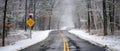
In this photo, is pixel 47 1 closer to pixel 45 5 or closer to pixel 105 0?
pixel 45 5

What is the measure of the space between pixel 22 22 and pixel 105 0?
42521 millimetres

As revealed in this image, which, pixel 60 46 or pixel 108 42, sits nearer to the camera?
pixel 60 46

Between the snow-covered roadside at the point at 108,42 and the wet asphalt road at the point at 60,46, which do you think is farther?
the snow-covered roadside at the point at 108,42

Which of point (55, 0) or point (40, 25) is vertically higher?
point (55, 0)

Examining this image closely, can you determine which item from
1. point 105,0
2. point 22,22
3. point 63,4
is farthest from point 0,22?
point 63,4

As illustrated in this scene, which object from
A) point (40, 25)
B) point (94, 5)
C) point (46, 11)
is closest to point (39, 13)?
point (46, 11)

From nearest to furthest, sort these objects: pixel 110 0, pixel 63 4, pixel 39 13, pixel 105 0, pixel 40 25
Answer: pixel 105 0, pixel 110 0, pixel 39 13, pixel 40 25, pixel 63 4

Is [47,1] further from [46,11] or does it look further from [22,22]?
[22,22]

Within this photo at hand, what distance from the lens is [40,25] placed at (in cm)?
8362

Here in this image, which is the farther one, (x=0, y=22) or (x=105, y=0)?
(x=0, y=22)

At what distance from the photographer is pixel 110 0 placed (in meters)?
39.3

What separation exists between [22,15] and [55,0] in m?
18.4

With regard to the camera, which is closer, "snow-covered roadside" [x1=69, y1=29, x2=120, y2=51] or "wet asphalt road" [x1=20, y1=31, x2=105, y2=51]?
"wet asphalt road" [x1=20, y1=31, x2=105, y2=51]

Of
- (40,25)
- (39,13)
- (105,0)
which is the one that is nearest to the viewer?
(105,0)
